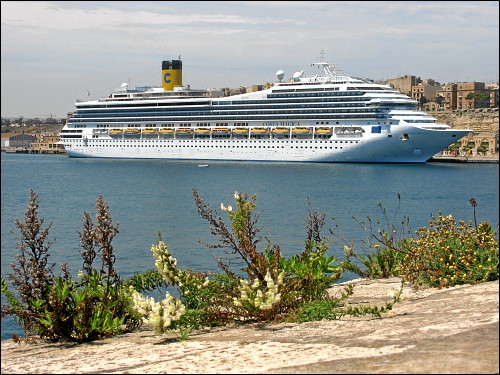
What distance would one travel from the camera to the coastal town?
70.6 metres

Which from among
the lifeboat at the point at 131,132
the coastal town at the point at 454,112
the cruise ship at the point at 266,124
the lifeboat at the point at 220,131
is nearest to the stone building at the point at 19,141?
the coastal town at the point at 454,112

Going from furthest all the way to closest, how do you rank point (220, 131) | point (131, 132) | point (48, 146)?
point (48, 146) → point (131, 132) → point (220, 131)

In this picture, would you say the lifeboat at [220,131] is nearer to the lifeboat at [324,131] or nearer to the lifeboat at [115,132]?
the lifeboat at [324,131]

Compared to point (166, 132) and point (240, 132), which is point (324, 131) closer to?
point (240, 132)

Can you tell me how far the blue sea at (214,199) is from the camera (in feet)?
54.4

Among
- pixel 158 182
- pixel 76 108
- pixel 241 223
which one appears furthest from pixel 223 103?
pixel 241 223

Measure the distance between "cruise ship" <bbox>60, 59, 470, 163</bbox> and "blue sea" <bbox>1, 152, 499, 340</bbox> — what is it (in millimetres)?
1775

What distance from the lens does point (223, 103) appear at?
59.3m

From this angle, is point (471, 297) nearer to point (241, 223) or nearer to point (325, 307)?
point (325, 307)

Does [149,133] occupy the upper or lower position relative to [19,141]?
upper

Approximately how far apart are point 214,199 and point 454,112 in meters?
65.9

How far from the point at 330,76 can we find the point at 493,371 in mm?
53832

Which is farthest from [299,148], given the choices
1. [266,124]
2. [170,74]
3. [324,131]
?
[170,74]

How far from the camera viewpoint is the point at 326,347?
418cm
